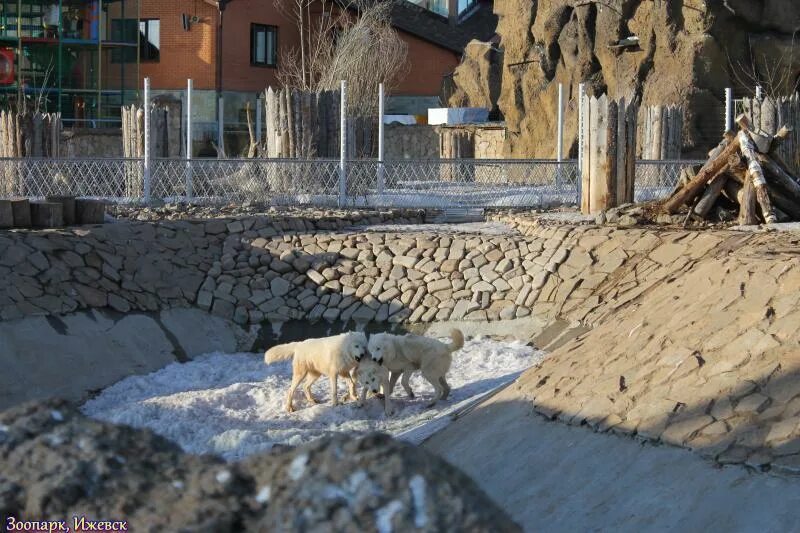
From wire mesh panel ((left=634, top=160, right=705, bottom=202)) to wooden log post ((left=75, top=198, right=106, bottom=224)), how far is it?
26.6ft

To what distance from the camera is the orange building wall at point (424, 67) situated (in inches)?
1521

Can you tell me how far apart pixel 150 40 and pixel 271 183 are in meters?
16.6

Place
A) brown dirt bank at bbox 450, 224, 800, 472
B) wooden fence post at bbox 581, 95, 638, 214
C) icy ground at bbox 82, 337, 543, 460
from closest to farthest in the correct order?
brown dirt bank at bbox 450, 224, 800, 472 → icy ground at bbox 82, 337, 543, 460 → wooden fence post at bbox 581, 95, 638, 214

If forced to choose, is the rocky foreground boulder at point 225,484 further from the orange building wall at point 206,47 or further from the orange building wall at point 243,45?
the orange building wall at point 243,45

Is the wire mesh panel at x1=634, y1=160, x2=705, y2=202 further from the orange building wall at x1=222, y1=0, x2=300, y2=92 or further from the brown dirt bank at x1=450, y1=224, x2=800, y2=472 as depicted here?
the orange building wall at x1=222, y1=0, x2=300, y2=92

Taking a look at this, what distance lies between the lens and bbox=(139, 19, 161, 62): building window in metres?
33.9

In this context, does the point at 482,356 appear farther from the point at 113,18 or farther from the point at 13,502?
the point at 113,18

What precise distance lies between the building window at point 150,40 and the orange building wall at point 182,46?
0.18 meters

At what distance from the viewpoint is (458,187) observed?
819 inches

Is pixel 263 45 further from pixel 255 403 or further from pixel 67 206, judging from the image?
pixel 255 403

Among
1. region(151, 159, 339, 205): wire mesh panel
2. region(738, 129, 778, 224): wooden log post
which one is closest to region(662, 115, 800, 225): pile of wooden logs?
region(738, 129, 778, 224): wooden log post

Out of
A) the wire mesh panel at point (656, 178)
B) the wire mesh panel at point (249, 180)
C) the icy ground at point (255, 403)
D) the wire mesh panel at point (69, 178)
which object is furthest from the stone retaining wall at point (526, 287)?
the wire mesh panel at point (656, 178)

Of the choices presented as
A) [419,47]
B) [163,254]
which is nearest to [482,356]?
[163,254]

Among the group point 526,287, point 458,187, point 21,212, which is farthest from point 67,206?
point 458,187
